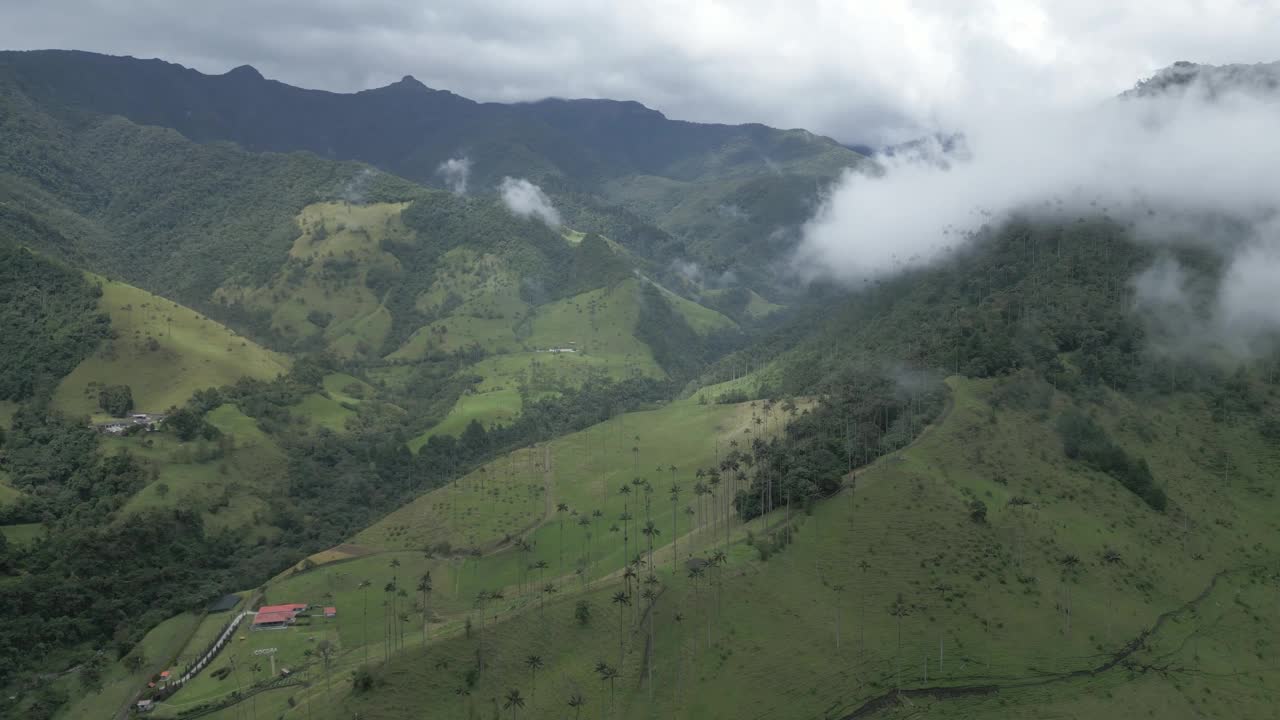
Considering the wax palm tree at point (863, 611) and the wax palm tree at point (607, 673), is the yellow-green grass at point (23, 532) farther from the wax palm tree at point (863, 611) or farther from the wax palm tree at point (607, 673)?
the wax palm tree at point (863, 611)

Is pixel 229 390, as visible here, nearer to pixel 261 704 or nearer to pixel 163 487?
pixel 163 487

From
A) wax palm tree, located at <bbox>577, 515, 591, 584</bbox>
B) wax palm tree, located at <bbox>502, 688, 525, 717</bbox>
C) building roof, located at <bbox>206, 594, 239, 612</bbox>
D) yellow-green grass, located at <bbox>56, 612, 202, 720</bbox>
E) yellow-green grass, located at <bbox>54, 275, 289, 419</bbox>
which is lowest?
yellow-green grass, located at <bbox>56, 612, 202, 720</bbox>

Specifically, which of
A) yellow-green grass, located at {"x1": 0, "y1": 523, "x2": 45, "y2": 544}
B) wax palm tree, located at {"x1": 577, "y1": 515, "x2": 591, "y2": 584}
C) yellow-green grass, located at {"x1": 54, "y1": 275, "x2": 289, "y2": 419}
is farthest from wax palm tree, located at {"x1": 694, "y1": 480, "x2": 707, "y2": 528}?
yellow-green grass, located at {"x1": 54, "y1": 275, "x2": 289, "y2": 419}

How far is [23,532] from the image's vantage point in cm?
→ 12256

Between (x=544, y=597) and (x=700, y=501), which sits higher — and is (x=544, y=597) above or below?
below

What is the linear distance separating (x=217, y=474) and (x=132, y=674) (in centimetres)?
4937

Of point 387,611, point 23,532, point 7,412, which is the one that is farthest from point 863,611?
point 7,412

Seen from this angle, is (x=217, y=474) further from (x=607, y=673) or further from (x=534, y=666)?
(x=607, y=673)

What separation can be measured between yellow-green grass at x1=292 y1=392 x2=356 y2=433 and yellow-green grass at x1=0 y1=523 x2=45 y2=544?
189 feet

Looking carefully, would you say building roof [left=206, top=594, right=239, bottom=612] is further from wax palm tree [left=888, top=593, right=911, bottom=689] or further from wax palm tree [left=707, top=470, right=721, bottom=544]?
wax palm tree [left=888, top=593, right=911, bottom=689]

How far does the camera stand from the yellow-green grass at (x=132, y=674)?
9581 cm

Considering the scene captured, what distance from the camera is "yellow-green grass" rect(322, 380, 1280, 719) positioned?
8025cm

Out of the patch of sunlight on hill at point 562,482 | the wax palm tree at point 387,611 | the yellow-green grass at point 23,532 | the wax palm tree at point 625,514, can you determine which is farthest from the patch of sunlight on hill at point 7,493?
the wax palm tree at point 625,514

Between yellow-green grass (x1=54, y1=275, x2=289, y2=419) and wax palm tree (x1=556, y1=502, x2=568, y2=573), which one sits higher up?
yellow-green grass (x1=54, y1=275, x2=289, y2=419)
